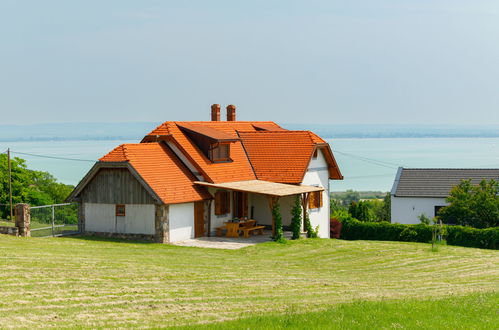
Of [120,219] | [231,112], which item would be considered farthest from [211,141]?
[231,112]

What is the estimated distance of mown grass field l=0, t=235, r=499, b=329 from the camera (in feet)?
51.5

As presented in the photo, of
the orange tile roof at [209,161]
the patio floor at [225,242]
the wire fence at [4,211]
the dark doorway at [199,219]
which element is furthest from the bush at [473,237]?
the wire fence at [4,211]

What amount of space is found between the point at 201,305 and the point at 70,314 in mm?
3389

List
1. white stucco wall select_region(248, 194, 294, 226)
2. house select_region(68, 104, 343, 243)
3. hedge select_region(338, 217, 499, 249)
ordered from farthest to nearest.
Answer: white stucco wall select_region(248, 194, 294, 226) → hedge select_region(338, 217, 499, 249) → house select_region(68, 104, 343, 243)

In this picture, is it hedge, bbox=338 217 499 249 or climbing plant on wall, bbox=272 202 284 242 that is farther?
hedge, bbox=338 217 499 249

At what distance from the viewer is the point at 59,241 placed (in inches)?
1247

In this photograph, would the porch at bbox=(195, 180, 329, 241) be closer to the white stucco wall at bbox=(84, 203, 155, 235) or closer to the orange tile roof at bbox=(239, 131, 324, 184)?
the orange tile roof at bbox=(239, 131, 324, 184)

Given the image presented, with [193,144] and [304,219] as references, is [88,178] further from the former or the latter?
[304,219]

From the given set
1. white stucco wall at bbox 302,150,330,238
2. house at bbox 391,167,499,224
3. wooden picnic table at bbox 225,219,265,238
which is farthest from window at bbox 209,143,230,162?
house at bbox 391,167,499,224

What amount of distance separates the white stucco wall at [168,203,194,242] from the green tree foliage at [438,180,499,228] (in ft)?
57.3

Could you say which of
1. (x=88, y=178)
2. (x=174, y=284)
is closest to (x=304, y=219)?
(x=88, y=178)

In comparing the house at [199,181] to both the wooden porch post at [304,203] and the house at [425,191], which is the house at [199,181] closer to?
the wooden porch post at [304,203]

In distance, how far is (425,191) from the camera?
50188 millimetres

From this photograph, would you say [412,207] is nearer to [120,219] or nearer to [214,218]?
[214,218]
